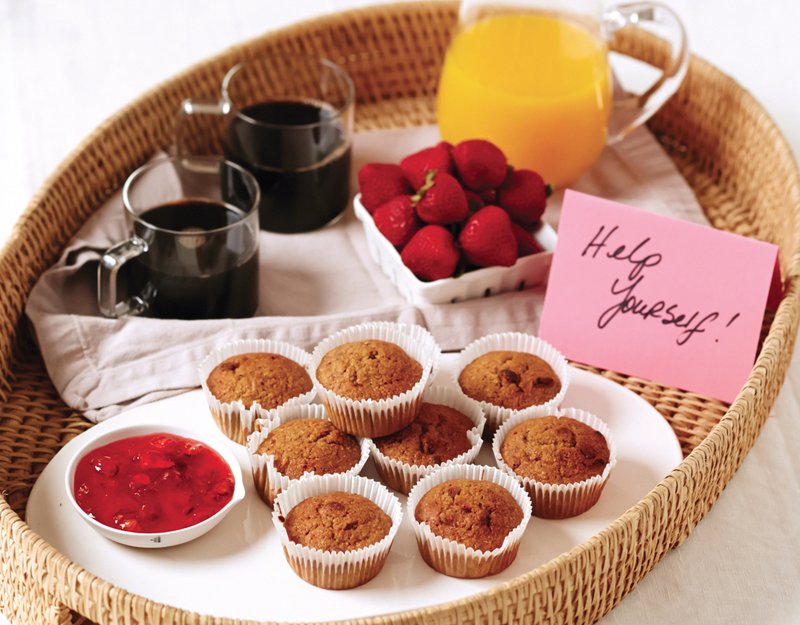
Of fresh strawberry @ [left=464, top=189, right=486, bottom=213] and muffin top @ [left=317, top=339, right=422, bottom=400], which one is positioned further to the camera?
fresh strawberry @ [left=464, top=189, right=486, bottom=213]

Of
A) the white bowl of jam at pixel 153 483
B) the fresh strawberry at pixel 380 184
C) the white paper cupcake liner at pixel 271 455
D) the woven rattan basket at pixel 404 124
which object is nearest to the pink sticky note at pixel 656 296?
the woven rattan basket at pixel 404 124

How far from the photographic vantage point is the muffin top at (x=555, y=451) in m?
1.21

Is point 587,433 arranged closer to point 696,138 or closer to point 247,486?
point 247,486

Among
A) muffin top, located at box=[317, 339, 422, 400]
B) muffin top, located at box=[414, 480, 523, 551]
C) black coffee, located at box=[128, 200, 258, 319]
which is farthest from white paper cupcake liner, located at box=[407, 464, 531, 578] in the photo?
black coffee, located at box=[128, 200, 258, 319]

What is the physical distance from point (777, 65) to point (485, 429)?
50.9 inches

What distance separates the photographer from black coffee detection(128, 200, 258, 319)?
1423 mm

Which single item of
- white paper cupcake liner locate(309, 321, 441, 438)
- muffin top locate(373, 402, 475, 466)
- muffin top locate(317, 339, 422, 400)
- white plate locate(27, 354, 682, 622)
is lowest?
white plate locate(27, 354, 682, 622)

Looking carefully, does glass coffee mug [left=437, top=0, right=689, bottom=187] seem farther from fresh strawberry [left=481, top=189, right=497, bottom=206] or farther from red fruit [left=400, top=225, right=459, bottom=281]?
red fruit [left=400, top=225, right=459, bottom=281]

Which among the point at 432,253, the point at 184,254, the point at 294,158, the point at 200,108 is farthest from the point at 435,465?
the point at 200,108

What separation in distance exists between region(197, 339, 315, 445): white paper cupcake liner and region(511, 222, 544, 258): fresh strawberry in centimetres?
35

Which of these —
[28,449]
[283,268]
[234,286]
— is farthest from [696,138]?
[28,449]

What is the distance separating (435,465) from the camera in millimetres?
1215

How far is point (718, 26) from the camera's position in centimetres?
238

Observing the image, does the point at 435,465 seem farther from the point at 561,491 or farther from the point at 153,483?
the point at 153,483
